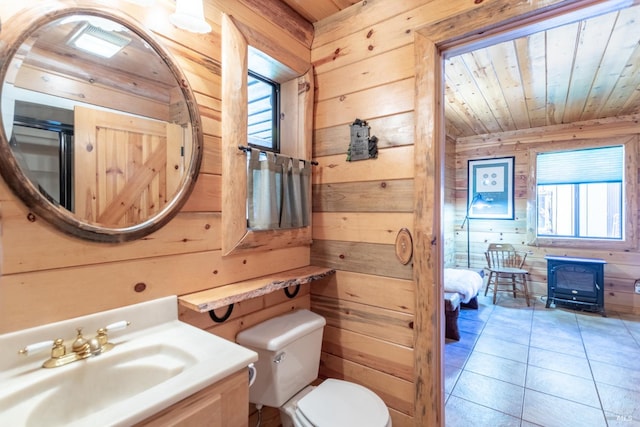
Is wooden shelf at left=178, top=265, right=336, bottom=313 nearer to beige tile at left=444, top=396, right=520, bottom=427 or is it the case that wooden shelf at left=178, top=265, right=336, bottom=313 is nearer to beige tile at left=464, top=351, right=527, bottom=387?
beige tile at left=444, top=396, right=520, bottom=427

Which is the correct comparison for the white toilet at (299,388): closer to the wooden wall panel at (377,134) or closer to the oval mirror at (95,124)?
the oval mirror at (95,124)

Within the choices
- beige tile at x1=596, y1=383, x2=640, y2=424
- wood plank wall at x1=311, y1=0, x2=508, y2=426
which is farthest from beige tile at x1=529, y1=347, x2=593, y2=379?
wood plank wall at x1=311, y1=0, x2=508, y2=426

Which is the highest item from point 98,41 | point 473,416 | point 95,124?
point 98,41

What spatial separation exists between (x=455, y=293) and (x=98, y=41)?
10.8 feet

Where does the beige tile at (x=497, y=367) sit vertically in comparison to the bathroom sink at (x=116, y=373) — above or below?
below

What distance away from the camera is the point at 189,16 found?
3.58 feet

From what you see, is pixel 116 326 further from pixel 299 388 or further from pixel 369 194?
pixel 369 194

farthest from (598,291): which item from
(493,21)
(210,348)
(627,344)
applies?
(210,348)

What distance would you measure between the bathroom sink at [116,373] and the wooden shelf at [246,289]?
0.11 meters

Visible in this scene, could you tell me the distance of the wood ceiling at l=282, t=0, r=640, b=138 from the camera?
200 cm

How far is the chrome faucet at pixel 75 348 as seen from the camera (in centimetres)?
87

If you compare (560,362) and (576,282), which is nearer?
(560,362)

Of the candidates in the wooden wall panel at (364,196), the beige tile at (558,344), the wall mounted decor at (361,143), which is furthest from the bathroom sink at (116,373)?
the beige tile at (558,344)

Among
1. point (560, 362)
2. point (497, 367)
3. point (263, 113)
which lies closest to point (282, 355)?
point (263, 113)
